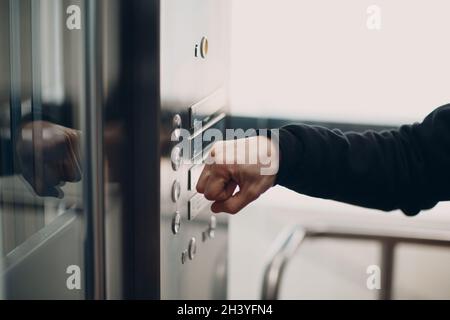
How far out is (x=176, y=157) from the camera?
1.26 m

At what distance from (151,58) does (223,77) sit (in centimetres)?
39

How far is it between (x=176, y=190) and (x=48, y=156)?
283 mm

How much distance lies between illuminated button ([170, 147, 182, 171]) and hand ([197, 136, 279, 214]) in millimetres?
152

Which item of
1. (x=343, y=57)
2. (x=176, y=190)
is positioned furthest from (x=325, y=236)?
(x=343, y=57)

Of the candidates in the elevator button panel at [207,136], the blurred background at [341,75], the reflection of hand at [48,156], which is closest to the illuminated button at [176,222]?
the elevator button panel at [207,136]

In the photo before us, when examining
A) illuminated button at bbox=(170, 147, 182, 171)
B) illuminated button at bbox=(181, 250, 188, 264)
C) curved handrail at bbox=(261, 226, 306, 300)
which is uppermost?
illuminated button at bbox=(170, 147, 182, 171)

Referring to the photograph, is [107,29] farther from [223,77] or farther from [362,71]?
[362,71]

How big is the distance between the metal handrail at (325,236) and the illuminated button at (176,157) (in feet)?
1.06

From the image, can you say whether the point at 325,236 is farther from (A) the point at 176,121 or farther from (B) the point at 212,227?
(A) the point at 176,121

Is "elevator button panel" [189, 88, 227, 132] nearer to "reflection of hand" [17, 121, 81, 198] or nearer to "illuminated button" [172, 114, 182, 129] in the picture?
"illuminated button" [172, 114, 182, 129]

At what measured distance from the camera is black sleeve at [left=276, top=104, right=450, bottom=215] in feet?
3.92

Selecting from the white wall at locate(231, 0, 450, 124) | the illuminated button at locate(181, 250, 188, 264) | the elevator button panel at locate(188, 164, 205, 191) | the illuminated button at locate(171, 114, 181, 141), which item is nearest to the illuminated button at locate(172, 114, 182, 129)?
the illuminated button at locate(171, 114, 181, 141)
